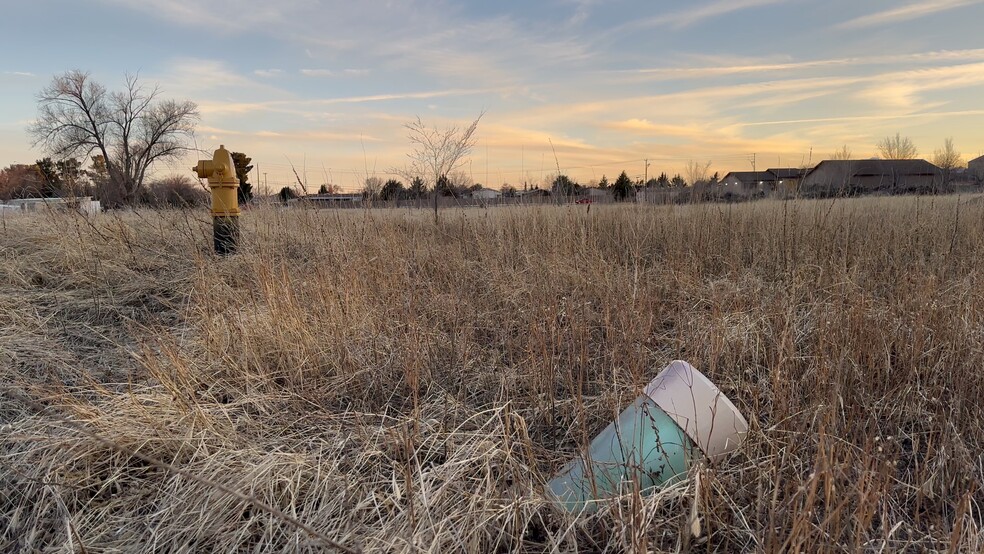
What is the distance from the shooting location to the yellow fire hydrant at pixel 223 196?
4090mm

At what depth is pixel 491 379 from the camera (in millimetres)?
2281

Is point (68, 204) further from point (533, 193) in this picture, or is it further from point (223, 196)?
point (533, 193)

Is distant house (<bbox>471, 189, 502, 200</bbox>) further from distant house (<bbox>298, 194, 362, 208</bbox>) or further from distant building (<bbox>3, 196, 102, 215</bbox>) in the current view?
distant building (<bbox>3, 196, 102, 215</bbox>)

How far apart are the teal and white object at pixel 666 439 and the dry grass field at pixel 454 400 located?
0.07 m

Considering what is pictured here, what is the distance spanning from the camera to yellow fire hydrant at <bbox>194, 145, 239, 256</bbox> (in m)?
4.09

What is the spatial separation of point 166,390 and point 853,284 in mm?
3444

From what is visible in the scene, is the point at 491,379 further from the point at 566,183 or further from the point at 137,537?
the point at 566,183

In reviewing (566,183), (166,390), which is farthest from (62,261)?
(566,183)

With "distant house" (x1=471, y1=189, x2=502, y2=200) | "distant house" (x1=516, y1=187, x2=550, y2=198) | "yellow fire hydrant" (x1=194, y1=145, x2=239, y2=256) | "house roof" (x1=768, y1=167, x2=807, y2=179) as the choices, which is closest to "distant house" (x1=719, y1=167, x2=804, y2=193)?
"house roof" (x1=768, y1=167, x2=807, y2=179)

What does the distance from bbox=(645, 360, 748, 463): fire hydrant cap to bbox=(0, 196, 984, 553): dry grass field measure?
3.6 inches

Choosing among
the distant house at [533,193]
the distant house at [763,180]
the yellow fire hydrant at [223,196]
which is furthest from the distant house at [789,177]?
the yellow fire hydrant at [223,196]

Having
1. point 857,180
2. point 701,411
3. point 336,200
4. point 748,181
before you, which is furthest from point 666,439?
point 857,180

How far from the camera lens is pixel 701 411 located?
4.62 feet

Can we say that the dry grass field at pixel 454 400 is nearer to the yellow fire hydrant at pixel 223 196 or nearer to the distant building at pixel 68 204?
the yellow fire hydrant at pixel 223 196
